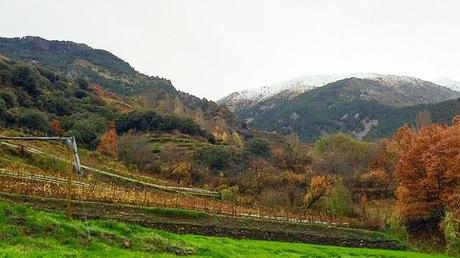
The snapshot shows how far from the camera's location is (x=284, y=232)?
52094 mm

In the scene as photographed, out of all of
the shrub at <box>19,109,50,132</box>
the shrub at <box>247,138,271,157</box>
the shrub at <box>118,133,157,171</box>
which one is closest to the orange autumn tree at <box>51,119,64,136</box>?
the shrub at <box>19,109,50,132</box>

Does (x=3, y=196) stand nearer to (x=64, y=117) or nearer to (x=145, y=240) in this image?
(x=145, y=240)

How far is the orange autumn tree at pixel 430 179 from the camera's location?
61.6 meters

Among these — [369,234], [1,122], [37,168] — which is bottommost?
[369,234]

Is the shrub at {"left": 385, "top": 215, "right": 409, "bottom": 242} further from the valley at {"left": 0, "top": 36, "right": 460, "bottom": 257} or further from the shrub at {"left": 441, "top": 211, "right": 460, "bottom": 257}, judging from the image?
the shrub at {"left": 441, "top": 211, "right": 460, "bottom": 257}

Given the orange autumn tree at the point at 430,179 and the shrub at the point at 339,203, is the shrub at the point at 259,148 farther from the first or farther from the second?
the orange autumn tree at the point at 430,179

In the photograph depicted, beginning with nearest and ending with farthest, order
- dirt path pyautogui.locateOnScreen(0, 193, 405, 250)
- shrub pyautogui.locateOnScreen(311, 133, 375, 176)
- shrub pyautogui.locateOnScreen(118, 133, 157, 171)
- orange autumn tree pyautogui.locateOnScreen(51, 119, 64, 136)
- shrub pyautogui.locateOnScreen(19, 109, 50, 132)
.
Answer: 1. dirt path pyautogui.locateOnScreen(0, 193, 405, 250)
2. shrub pyautogui.locateOnScreen(19, 109, 50, 132)
3. shrub pyautogui.locateOnScreen(118, 133, 157, 171)
4. orange autumn tree pyautogui.locateOnScreen(51, 119, 64, 136)
5. shrub pyautogui.locateOnScreen(311, 133, 375, 176)

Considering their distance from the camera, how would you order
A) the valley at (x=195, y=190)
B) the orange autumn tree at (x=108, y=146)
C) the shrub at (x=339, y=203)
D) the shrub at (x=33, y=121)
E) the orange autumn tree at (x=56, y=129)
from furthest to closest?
the orange autumn tree at (x=56, y=129) < the orange autumn tree at (x=108, y=146) < the shrub at (x=33, y=121) < the shrub at (x=339, y=203) < the valley at (x=195, y=190)

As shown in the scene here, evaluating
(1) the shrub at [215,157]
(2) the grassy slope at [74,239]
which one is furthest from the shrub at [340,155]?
(2) the grassy slope at [74,239]

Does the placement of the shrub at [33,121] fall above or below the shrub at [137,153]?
above

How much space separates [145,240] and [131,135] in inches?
4189

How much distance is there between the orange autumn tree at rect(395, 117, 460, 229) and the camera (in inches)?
2426

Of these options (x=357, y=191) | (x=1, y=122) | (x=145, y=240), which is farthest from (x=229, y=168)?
(x=145, y=240)

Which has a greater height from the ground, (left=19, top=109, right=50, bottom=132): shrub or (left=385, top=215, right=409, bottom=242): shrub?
(left=19, top=109, right=50, bottom=132): shrub
